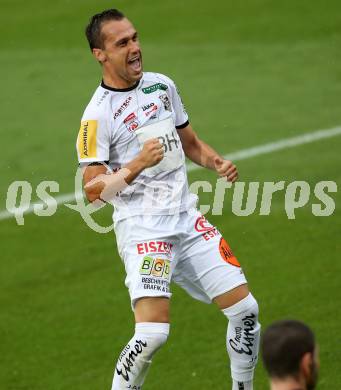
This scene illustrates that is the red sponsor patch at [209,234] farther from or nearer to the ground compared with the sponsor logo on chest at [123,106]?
nearer to the ground

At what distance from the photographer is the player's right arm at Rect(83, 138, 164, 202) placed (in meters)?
8.51

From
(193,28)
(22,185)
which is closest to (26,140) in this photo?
(22,185)

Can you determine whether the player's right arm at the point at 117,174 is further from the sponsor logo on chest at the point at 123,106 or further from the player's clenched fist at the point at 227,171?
the player's clenched fist at the point at 227,171

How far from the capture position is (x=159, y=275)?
880 cm

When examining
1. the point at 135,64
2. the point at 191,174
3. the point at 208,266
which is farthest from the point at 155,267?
the point at 191,174

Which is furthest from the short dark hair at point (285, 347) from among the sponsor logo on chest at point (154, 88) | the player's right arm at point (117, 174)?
the sponsor logo on chest at point (154, 88)

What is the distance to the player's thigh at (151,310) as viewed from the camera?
866 centimetres

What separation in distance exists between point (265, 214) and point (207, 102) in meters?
4.65

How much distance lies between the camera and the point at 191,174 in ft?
50.3

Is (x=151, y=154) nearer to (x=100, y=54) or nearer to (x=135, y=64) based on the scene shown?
(x=135, y=64)

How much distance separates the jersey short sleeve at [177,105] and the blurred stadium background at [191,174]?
2.20 meters

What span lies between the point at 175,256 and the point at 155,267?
1.08 feet

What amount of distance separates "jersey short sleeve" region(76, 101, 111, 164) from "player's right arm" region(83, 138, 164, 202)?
0.07 m

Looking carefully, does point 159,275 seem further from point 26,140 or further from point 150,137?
point 26,140
